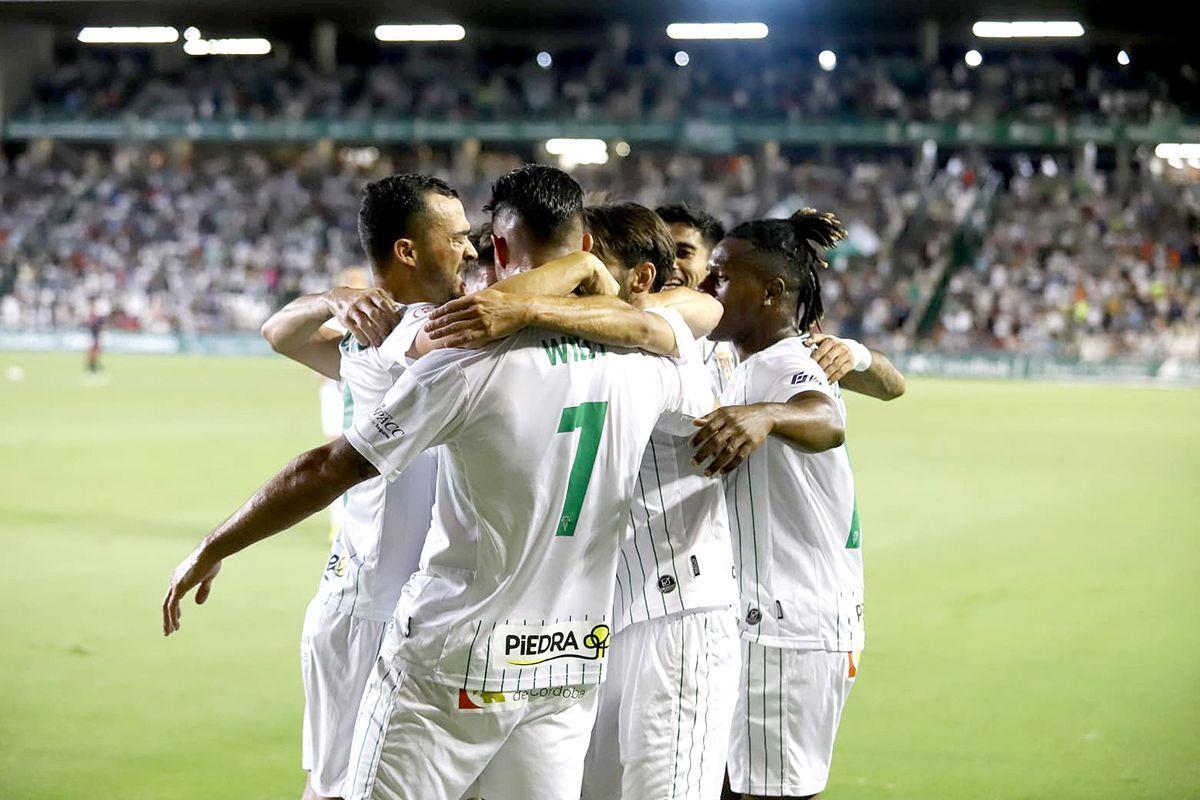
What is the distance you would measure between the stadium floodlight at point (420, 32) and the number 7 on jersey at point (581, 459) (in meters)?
45.4

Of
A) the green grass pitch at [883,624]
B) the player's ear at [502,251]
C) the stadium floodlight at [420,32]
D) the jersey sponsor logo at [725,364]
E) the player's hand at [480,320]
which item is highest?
the stadium floodlight at [420,32]

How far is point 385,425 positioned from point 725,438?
96 centimetres

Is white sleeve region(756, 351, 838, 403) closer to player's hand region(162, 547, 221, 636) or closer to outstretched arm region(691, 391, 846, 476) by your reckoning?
outstretched arm region(691, 391, 846, 476)

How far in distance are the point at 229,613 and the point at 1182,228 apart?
3472 centimetres

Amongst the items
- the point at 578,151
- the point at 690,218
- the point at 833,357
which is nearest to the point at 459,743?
the point at 833,357

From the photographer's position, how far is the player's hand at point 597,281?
3477 millimetres

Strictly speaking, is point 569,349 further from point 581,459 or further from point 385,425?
point 385,425

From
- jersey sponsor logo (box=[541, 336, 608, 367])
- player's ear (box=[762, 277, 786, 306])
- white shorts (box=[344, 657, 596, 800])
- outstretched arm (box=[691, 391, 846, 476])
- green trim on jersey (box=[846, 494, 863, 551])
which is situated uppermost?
player's ear (box=[762, 277, 786, 306])

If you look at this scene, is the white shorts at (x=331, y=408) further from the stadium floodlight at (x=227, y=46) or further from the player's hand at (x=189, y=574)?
the stadium floodlight at (x=227, y=46)

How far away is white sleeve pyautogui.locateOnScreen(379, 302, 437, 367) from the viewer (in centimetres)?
370

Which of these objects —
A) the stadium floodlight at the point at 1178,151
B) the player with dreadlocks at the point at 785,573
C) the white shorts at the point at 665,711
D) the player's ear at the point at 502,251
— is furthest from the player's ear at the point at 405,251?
the stadium floodlight at the point at 1178,151

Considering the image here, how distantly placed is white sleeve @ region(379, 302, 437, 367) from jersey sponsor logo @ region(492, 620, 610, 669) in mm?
796

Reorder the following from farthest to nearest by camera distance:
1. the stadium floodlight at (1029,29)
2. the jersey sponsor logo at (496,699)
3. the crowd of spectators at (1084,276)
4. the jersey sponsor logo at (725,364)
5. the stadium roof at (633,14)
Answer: the stadium floodlight at (1029,29), the stadium roof at (633,14), the crowd of spectators at (1084,276), the jersey sponsor logo at (725,364), the jersey sponsor logo at (496,699)

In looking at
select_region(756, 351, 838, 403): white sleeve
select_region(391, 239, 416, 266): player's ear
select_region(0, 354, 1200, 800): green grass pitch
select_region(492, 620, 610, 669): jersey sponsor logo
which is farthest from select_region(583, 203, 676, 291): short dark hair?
select_region(0, 354, 1200, 800): green grass pitch
